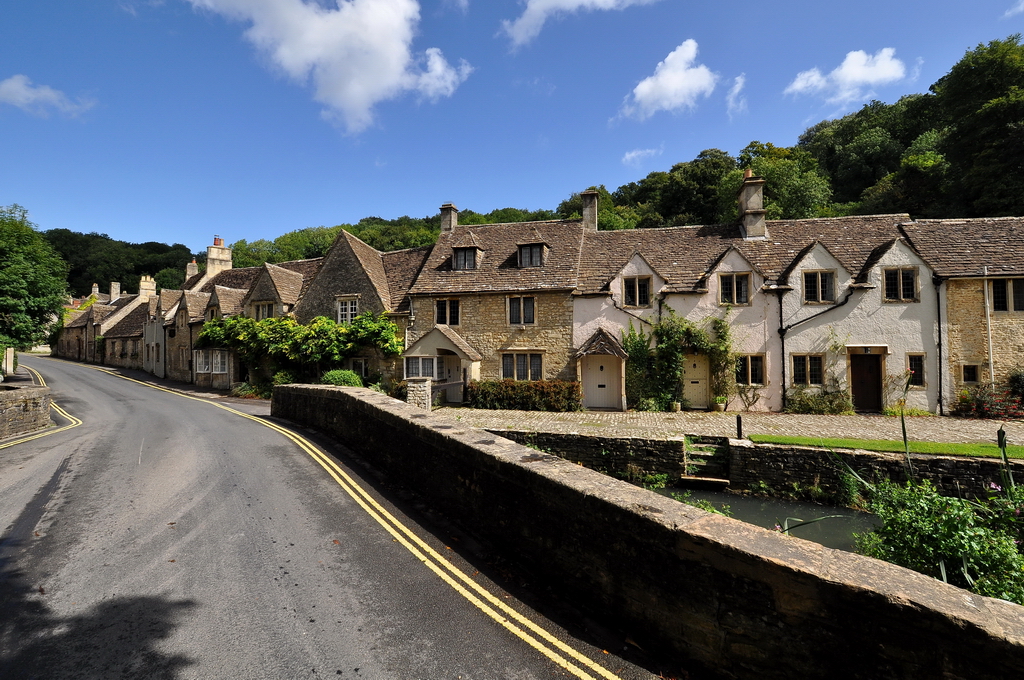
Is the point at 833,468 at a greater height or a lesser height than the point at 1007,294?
lesser

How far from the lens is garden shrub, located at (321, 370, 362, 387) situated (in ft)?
81.3

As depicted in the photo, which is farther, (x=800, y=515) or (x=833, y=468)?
(x=833, y=468)

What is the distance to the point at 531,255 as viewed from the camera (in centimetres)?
2555

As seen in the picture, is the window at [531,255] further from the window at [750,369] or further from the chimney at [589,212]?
the window at [750,369]

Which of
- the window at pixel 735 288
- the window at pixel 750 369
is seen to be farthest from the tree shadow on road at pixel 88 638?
the window at pixel 735 288

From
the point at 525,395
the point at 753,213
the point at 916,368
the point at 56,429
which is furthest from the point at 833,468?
the point at 56,429

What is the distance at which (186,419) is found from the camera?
56.6 ft

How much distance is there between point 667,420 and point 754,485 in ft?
19.0

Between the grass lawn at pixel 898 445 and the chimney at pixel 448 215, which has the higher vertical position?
the chimney at pixel 448 215

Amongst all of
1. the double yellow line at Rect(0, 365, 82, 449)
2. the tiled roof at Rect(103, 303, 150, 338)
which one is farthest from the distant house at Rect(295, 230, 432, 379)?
the tiled roof at Rect(103, 303, 150, 338)

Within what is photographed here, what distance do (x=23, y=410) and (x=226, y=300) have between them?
18.3m

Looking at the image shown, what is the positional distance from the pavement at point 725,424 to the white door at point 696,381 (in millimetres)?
911

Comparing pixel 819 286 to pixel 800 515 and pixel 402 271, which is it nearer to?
pixel 800 515

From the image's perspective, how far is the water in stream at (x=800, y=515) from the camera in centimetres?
1062
